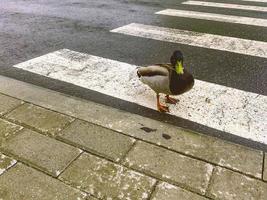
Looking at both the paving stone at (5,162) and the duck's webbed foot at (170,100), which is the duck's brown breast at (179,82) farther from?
the paving stone at (5,162)

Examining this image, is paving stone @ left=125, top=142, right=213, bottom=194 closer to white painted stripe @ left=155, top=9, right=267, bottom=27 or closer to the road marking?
the road marking

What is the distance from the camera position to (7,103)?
3.77 metres

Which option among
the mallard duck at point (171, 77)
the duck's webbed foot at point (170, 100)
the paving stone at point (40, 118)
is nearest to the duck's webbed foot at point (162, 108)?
the mallard duck at point (171, 77)

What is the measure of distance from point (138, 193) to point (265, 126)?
1734 millimetres

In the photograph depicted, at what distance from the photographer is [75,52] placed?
5570 millimetres

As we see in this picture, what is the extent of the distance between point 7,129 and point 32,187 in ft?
3.25

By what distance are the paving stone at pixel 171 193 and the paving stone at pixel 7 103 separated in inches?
82.7

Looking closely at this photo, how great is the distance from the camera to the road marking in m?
3.47

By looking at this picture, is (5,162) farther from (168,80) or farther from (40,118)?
(168,80)

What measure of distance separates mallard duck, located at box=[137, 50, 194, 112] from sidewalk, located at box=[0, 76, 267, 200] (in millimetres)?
436

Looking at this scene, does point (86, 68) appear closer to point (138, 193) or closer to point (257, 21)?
point (138, 193)

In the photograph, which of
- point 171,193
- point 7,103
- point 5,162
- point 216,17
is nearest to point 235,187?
point 171,193


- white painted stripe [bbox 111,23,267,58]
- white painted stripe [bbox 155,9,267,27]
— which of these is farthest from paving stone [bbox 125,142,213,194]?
white painted stripe [bbox 155,9,267,27]

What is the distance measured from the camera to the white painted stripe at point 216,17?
6.89m
